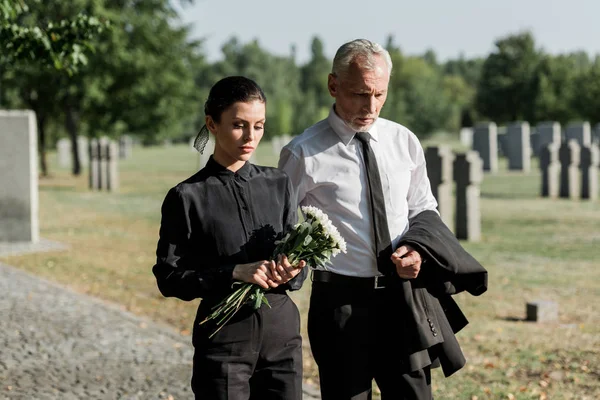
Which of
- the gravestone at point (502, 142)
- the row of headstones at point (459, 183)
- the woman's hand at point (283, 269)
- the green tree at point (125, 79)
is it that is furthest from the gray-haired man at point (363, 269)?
the gravestone at point (502, 142)

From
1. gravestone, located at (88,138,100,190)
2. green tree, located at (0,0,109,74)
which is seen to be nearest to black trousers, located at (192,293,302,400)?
green tree, located at (0,0,109,74)

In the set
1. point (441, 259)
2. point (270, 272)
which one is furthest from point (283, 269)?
point (441, 259)

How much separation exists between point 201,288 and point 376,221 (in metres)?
0.77

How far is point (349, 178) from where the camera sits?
11.3 feet

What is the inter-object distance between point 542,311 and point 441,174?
5.38 metres

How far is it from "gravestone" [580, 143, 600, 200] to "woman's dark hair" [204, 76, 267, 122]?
706 inches

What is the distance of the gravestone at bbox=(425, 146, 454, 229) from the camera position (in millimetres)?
12945

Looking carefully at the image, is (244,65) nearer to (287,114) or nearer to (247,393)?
(287,114)

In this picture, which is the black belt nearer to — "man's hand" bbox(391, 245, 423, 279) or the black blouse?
"man's hand" bbox(391, 245, 423, 279)

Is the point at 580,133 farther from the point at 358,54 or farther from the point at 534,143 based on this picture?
the point at 358,54

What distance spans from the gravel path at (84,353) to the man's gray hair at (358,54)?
277cm

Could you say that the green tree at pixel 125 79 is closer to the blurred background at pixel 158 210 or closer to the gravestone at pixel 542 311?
the blurred background at pixel 158 210

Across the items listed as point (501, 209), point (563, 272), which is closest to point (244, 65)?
point (501, 209)

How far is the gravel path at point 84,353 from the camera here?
583cm
